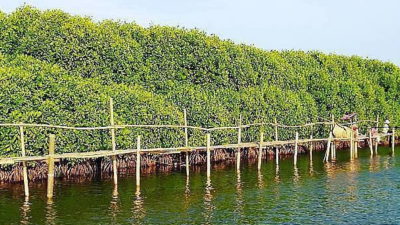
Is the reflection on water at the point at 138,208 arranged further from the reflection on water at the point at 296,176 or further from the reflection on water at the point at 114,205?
the reflection on water at the point at 296,176

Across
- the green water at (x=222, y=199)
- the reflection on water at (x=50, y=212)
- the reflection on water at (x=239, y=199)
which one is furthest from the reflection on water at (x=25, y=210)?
the reflection on water at (x=239, y=199)

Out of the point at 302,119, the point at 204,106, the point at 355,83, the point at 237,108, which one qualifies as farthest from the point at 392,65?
the point at 204,106

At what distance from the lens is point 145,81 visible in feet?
90.9

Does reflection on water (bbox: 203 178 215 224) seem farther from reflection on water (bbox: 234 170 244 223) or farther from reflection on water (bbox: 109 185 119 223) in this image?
reflection on water (bbox: 109 185 119 223)

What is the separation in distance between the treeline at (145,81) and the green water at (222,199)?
7.52ft

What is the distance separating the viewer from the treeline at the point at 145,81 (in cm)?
2086

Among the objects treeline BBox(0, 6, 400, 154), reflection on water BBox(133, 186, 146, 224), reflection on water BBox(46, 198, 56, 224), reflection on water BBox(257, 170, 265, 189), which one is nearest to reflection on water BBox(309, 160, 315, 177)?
reflection on water BBox(257, 170, 265, 189)

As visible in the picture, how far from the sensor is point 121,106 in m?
23.2

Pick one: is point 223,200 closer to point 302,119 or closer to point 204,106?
point 204,106

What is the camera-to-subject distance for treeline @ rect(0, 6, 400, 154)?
2086cm

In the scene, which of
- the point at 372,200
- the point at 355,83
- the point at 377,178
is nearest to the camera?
the point at 372,200

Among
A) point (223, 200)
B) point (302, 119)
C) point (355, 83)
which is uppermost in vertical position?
point (355, 83)

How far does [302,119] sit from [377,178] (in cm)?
1063

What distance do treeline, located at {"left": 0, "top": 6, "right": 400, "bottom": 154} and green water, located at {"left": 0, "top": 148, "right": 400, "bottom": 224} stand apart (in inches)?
90.2
